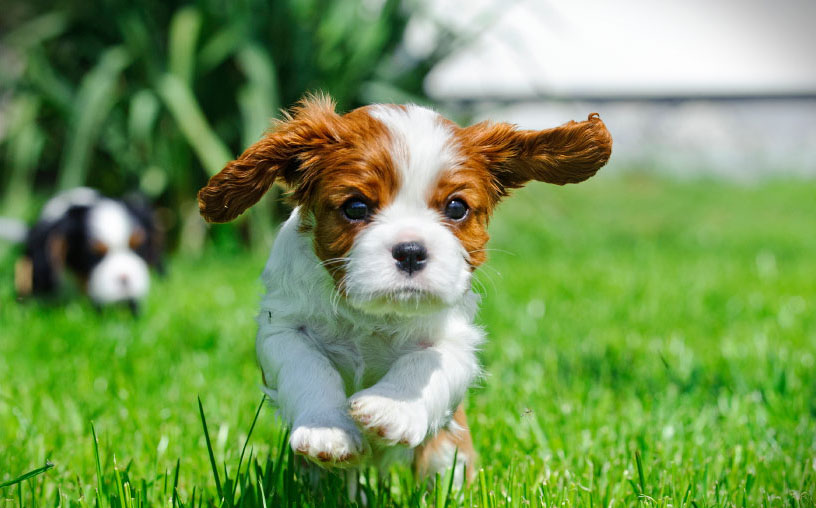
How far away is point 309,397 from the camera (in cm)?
186

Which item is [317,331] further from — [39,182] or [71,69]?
[39,182]

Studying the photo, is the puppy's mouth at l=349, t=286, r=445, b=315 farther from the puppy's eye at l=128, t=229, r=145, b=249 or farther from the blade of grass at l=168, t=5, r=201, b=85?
the blade of grass at l=168, t=5, r=201, b=85

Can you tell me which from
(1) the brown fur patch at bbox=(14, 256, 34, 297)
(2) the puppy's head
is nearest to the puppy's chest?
(2) the puppy's head

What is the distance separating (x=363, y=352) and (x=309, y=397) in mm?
268

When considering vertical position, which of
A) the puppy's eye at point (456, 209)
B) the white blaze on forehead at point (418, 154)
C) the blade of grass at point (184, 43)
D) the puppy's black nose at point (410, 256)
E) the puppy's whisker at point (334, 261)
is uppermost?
the blade of grass at point (184, 43)

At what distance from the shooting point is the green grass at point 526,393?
2.22 m

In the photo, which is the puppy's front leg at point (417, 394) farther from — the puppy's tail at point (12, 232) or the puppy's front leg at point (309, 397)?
the puppy's tail at point (12, 232)

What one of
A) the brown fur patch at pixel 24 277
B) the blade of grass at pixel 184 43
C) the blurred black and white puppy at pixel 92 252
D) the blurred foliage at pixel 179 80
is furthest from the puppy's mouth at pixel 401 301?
the blade of grass at pixel 184 43

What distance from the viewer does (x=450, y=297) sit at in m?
1.83

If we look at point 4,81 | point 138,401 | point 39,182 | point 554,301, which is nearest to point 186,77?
point 4,81

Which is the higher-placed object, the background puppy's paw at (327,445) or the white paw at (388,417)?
the white paw at (388,417)

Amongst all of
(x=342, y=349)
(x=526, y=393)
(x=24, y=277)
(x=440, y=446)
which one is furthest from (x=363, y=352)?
(x=24, y=277)

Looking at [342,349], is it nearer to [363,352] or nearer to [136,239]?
[363,352]

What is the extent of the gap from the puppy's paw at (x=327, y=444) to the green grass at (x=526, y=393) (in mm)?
312
